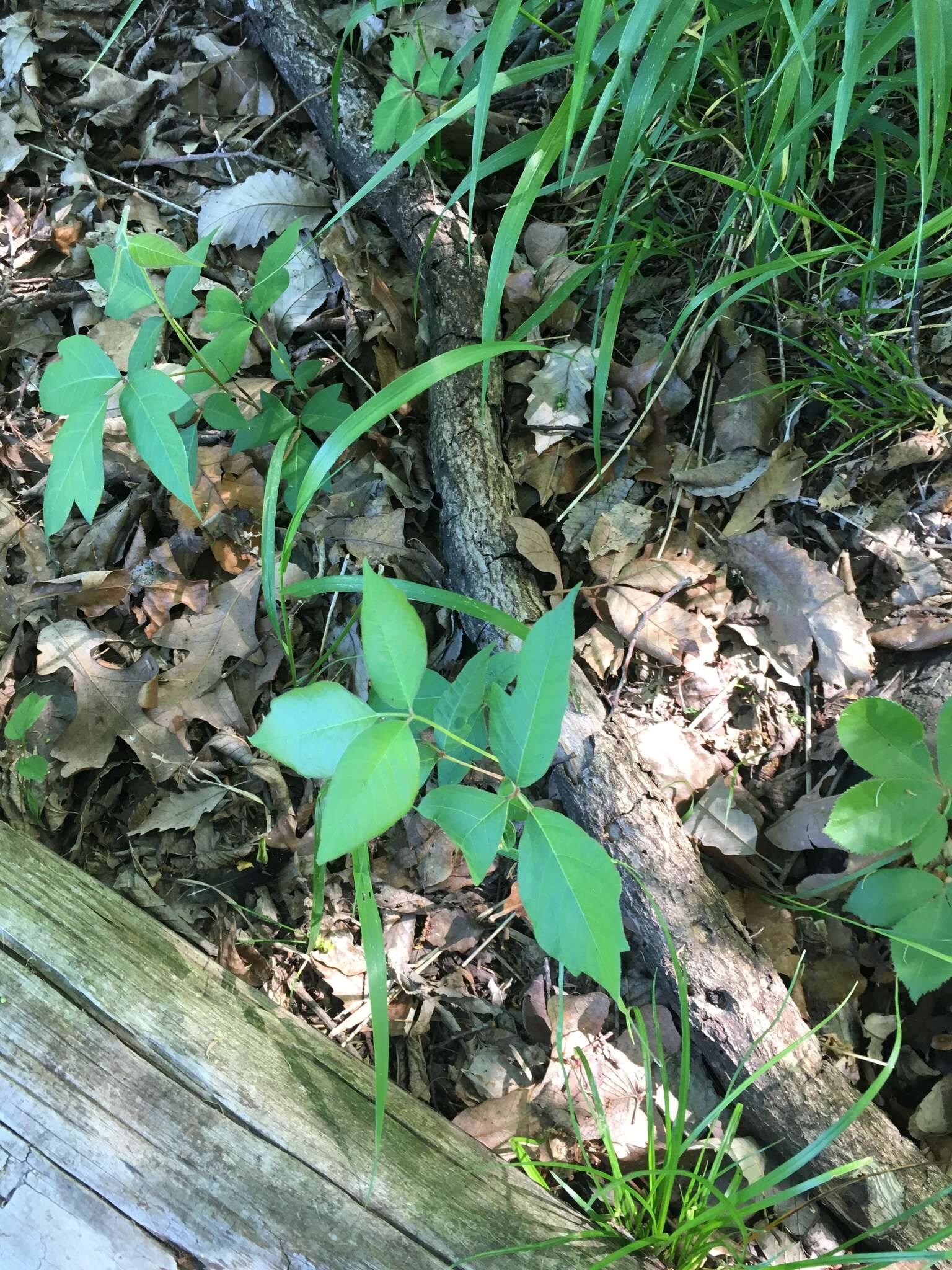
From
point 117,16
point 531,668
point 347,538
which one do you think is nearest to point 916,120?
point 347,538

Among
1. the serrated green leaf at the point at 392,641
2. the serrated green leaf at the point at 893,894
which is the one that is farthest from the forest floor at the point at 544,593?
the serrated green leaf at the point at 392,641

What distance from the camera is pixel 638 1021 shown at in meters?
1.50

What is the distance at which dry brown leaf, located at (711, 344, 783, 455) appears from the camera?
1884 mm

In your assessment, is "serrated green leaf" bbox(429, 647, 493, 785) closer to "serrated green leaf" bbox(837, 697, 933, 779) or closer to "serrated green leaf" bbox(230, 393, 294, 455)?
"serrated green leaf" bbox(837, 697, 933, 779)

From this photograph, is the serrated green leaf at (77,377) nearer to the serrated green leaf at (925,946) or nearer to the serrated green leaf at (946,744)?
the serrated green leaf at (946,744)

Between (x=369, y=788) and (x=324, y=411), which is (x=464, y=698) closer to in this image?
(x=369, y=788)

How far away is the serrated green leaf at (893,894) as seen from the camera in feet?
4.38

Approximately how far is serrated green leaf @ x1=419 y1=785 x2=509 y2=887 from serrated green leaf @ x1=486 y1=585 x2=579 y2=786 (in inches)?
1.9

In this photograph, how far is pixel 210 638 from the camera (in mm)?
1941

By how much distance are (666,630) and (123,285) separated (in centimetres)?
131

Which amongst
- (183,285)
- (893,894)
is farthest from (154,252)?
(893,894)

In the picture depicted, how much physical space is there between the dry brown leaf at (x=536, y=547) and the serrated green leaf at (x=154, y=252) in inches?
33.1

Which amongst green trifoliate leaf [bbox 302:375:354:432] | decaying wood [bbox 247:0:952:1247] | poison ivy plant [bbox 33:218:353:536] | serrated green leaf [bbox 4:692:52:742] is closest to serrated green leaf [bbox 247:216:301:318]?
poison ivy plant [bbox 33:218:353:536]

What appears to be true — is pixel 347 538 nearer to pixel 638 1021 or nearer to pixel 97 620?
pixel 97 620
